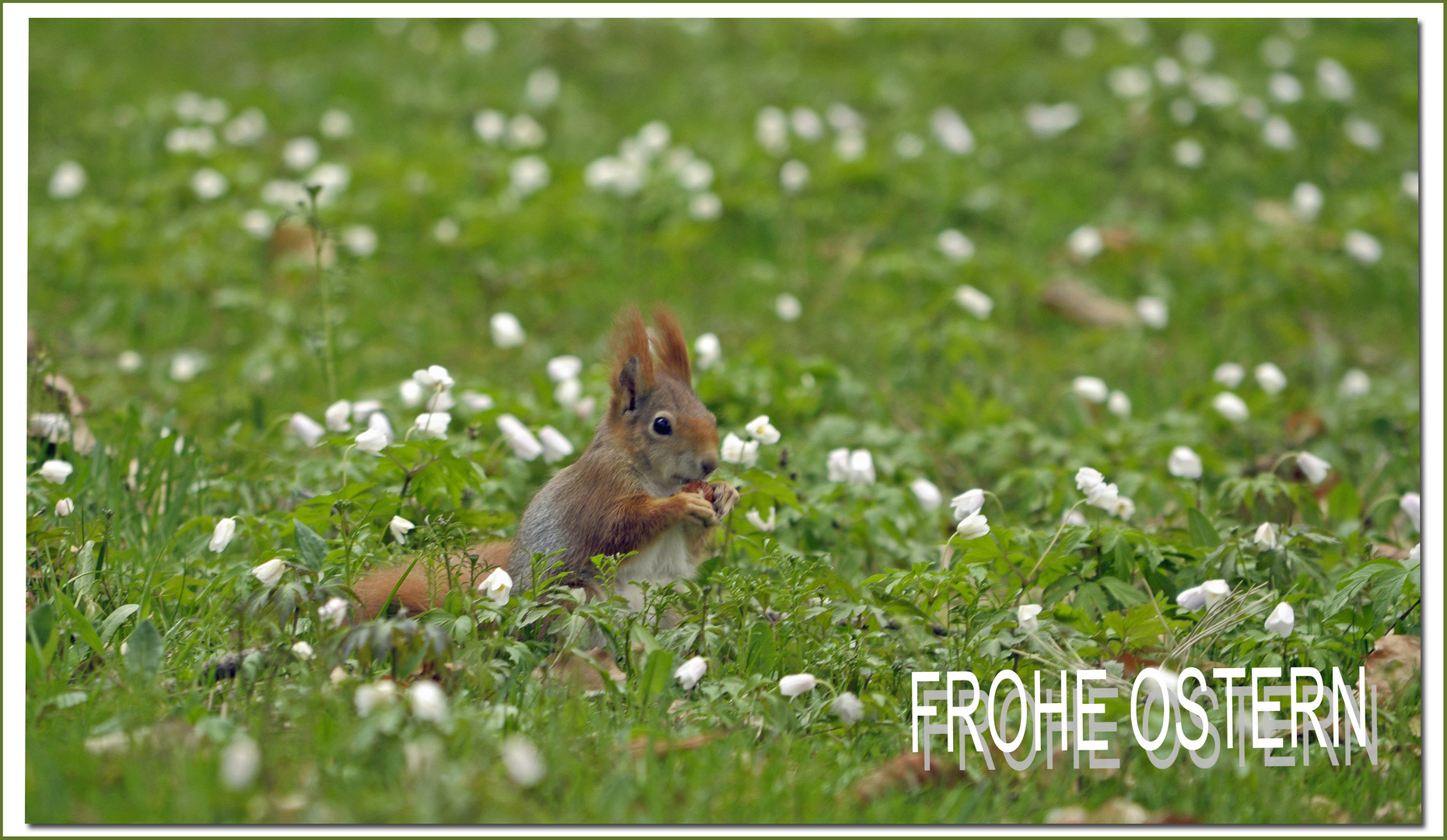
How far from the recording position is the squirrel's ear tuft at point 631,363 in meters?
2.95

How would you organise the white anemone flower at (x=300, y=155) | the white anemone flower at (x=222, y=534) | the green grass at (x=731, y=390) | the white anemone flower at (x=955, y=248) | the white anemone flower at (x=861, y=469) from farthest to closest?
the white anemone flower at (x=300, y=155), the white anemone flower at (x=955, y=248), the white anemone flower at (x=861, y=469), the white anemone flower at (x=222, y=534), the green grass at (x=731, y=390)

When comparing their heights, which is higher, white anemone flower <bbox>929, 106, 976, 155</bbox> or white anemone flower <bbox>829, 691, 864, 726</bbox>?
white anemone flower <bbox>929, 106, 976, 155</bbox>

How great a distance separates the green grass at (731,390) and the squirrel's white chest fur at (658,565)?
0.46ft

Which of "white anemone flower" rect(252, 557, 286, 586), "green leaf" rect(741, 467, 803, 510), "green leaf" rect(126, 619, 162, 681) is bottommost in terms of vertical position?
"green leaf" rect(126, 619, 162, 681)

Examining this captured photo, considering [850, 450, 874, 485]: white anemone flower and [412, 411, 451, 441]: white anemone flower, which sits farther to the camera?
[850, 450, 874, 485]: white anemone flower

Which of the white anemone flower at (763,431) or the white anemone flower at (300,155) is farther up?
the white anemone flower at (300,155)

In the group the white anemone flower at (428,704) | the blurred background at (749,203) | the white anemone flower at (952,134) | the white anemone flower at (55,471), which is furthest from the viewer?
the white anemone flower at (952,134)

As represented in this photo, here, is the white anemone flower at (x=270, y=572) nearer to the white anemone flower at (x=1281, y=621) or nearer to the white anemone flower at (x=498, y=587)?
the white anemone flower at (x=498, y=587)

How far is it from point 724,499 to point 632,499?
0.66ft

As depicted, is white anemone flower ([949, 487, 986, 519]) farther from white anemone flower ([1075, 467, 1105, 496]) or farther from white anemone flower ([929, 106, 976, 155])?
white anemone flower ([929, 106, 976, 155])

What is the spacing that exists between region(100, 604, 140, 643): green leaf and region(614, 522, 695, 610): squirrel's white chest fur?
Result: 99cm

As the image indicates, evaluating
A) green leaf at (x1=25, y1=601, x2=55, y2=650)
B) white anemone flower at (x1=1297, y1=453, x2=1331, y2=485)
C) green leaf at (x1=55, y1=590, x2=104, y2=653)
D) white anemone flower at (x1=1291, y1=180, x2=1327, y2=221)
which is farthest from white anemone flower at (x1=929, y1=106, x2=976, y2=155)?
green leaf at (x1=25, y1=601, x2=55, y2=650)

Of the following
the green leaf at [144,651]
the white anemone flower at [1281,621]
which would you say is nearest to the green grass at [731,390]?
the green leaf at [144,651]

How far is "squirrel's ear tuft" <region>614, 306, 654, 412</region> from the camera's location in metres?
2.95
